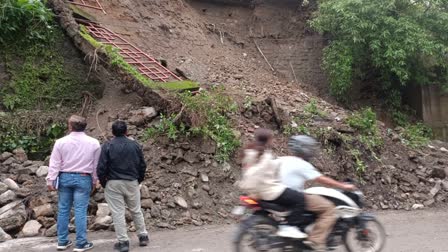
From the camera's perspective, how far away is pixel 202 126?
8852 mm

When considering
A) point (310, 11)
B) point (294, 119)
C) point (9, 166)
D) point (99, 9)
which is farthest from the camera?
point (310, 11)

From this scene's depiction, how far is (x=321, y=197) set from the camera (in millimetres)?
5098

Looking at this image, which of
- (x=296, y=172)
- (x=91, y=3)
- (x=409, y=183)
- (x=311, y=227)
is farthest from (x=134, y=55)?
(x=311, y=227)

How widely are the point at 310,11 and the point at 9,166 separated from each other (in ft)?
38.2

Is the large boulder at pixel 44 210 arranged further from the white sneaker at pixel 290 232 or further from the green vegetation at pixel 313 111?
the green vegetation at pixel 313 111

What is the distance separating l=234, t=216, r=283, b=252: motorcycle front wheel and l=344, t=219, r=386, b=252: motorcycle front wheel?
0.90 meters

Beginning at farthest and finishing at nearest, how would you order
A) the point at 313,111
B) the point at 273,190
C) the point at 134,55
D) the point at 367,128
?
the point at 313,111 < the point at 367,128 < the point at 134,55 < the point at 273,190

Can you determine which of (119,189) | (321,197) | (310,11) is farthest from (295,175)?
(310,11)

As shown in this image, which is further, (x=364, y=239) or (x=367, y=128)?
(x=367, y=128)

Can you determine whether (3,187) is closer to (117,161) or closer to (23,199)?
(23,199)

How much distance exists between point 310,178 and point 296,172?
6.5 inches

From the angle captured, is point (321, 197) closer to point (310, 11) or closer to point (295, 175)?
point (295, 175)

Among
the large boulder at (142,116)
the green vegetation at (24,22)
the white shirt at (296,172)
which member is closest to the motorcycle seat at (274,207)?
the white shirt at (296,172)

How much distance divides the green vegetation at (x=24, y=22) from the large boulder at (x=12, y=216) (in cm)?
440
